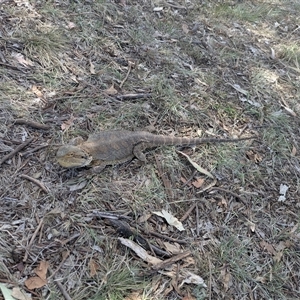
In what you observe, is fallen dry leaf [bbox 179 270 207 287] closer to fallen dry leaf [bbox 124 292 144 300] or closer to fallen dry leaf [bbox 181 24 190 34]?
fallen dry leaf [bbox 124 292 144 300]

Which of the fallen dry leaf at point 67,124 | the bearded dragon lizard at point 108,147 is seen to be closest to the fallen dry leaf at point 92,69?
the fallen dry leaf at point 67,124

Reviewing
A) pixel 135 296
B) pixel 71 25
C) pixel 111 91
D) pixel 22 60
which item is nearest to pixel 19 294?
pixel 135 296

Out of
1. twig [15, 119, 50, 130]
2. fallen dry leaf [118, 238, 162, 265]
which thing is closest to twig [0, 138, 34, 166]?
twig [15, 119, 50, 130]

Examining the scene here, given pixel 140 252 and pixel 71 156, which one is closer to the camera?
pixel 140 252

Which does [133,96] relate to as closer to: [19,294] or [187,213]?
[187,213]

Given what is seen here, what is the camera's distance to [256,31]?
6809 millimetres

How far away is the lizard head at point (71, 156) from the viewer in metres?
3.47

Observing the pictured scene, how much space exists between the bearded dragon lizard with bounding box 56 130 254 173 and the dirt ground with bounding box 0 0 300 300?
98mm

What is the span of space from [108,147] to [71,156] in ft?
1.51

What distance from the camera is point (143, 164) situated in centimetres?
398

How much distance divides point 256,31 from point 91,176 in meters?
4.73

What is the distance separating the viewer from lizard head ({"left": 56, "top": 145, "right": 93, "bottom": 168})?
137 inches

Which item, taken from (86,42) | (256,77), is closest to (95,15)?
(86,42)

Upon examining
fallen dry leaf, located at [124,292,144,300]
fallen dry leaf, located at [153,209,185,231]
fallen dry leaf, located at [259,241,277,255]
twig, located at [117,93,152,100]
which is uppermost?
twig, located at [117,93,152,100]
